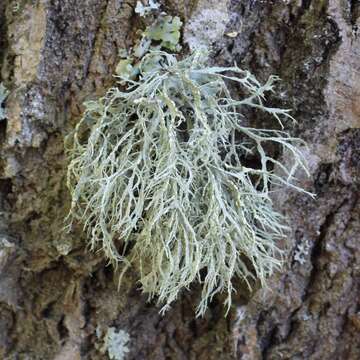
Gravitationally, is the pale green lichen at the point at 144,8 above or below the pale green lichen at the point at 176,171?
above

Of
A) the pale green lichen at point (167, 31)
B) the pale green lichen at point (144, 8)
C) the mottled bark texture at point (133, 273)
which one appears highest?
the pale green lichen at point (144, 8)

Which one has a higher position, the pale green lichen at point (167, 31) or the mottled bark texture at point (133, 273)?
the pale green lichen at point (167, 31)

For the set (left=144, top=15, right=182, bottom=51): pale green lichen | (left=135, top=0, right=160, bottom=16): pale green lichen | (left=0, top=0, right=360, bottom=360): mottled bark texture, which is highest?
(left=135, top=0, right=160, bottom=16): pale green lichen

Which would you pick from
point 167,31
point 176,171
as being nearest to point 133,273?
point 176,171

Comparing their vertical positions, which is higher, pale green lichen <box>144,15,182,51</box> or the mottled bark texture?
pale green lichen <box>144,15,182,51</box>

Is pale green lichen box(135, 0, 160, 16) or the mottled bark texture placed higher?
pale green lichen box(135, 0, 160, 16)
